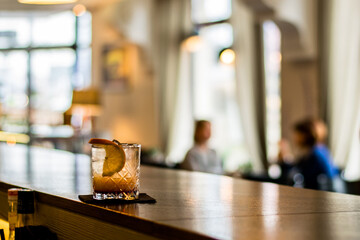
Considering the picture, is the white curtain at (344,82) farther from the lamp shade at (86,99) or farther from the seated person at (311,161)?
the lamp shade at (86,99)

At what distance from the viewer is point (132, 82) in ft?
32.8

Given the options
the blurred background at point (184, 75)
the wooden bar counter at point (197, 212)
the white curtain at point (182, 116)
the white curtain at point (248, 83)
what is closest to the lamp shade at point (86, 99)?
the blurred background at point (184, 75)

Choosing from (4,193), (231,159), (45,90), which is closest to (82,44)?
(45,90)

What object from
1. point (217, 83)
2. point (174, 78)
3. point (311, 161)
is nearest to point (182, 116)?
point (174, 78)

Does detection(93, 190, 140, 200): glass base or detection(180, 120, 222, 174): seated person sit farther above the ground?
detection(93, 190, 140, 200): glass base

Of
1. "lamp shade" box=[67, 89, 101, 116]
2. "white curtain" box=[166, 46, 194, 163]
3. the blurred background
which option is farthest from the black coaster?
"lamp shade" box=[67, 89, 101, 116]

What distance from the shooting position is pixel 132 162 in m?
1.55

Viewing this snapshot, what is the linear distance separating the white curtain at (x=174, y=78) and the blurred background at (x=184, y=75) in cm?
2

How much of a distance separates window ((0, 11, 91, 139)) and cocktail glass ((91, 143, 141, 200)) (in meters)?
10.0

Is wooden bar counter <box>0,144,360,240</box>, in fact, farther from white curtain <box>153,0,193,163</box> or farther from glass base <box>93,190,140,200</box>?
white curtain <box>153,0,193,163</box>

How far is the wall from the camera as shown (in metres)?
9.23

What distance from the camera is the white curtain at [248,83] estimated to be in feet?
24.4

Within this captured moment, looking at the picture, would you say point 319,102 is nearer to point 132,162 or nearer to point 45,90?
point 132,162

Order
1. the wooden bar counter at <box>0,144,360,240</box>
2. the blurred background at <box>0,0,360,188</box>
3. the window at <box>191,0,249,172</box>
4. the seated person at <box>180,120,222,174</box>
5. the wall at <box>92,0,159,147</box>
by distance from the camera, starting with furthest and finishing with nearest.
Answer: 1. the wall at <box>92,0,159,147</box>
2. the window at <box>191,0,249,172</box>
3. the blurred background at <box>0,0,360,188</box>
4. the seated person at <box>180,120,222,174</box>
5. the wooden bar counter at <box>0,144,360,240</box>
